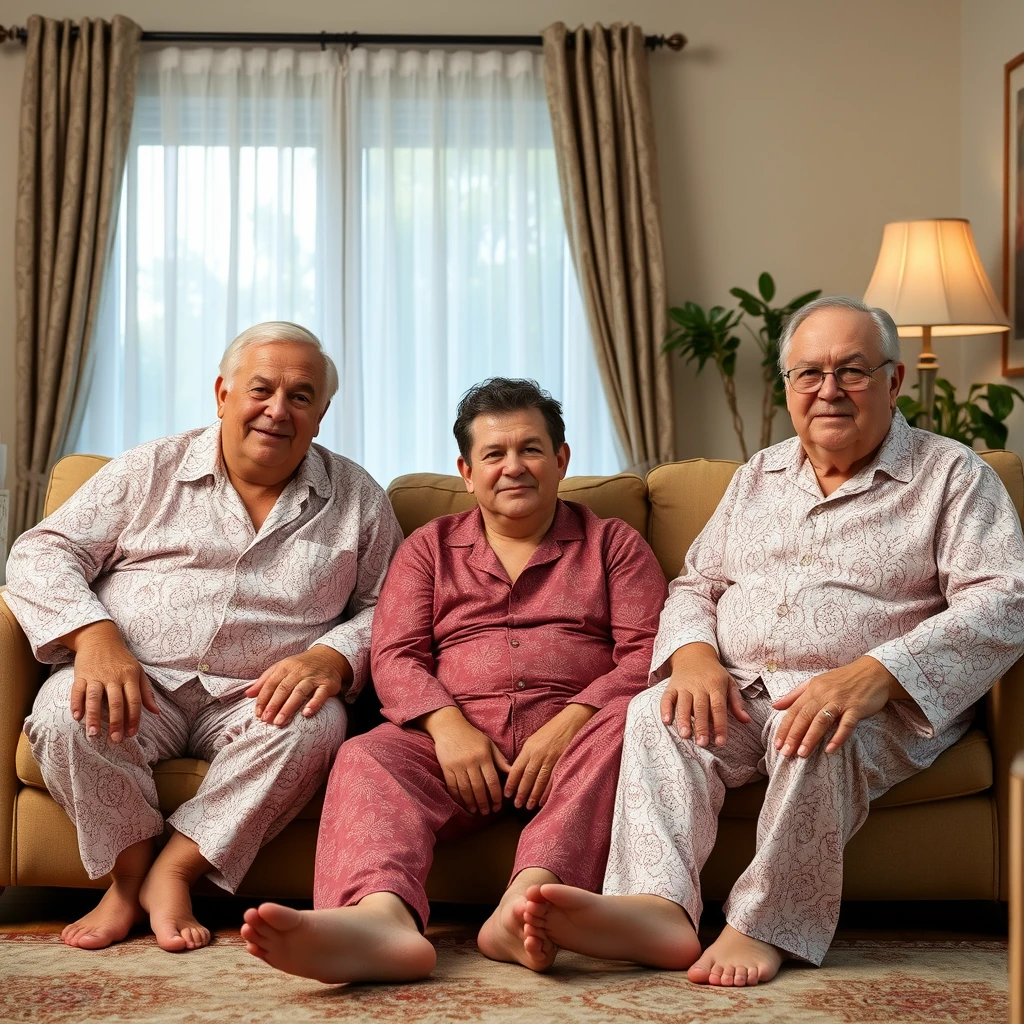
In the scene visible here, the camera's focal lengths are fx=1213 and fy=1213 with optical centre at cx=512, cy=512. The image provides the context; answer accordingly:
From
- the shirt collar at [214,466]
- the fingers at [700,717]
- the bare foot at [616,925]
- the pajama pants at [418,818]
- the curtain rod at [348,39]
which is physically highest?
the curtain rod at [348,39]

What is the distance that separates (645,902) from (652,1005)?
6.1 inches

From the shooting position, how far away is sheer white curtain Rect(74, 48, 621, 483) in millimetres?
4371

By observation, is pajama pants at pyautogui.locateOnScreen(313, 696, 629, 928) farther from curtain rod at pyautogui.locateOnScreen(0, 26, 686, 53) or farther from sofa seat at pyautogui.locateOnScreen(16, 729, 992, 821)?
curtain rod at pyautogui.locateOnScreen(0, 26, 686, 53)

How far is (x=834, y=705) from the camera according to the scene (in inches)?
73.6

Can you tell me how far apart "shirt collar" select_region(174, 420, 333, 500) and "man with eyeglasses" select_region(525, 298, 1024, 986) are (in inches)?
29.5

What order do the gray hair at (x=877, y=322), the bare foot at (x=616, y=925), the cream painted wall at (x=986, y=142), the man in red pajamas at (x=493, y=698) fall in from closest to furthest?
the bare foot at (x=616, y=925) → the man in red pajamas at (x=493, y=698) → the gray hair at (x=877, y=322) → the cream painted wall at (x=986, y=142)

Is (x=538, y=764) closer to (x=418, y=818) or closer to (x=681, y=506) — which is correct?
(x=418, y=818)

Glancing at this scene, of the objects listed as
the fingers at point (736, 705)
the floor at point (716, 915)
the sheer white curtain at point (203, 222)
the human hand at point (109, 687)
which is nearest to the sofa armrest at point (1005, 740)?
the floor at point (716, 915)

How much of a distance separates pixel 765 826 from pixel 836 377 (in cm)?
78

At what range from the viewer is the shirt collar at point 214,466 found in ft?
7.93

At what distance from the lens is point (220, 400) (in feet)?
8.10

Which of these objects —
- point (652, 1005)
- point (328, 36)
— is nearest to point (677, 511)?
point (652, 1005)

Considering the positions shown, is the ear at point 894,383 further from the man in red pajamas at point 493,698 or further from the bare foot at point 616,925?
the bare foot at point 616,925

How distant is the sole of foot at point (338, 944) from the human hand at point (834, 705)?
63 centimetres
